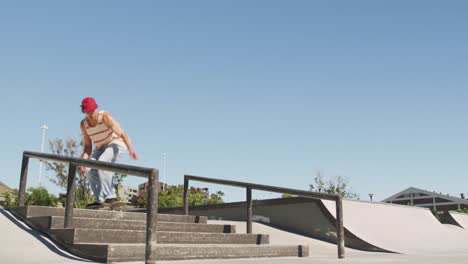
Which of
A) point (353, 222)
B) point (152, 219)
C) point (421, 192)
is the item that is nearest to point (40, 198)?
point (353, 222)

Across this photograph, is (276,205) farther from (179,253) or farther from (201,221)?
(179,253)

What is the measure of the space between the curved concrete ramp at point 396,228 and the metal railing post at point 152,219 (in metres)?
5.93

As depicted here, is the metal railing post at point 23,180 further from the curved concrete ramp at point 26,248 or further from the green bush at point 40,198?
the green bush at point 40,198

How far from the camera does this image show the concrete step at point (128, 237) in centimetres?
443

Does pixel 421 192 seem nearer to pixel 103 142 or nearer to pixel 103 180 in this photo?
pixel 103 142

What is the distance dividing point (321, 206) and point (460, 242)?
567 cm

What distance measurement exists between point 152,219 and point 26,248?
146 centimetres

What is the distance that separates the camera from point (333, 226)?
9.18 metres

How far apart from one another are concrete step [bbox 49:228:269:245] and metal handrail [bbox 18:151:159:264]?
350 mm

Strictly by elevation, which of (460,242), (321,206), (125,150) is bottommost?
(460,242)

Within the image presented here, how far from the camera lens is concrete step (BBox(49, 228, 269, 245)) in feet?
14.5

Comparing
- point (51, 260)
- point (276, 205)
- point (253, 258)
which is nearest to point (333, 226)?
point (276, 205)

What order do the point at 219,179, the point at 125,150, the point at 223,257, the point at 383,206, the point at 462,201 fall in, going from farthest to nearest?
the point at 462,201
the point at 383,206
the point at 219,179
the point at 125,150
the point at 223,257

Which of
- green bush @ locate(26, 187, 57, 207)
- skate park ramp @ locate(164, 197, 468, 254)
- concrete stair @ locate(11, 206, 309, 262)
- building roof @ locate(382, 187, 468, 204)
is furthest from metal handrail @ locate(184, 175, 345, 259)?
building roof @ locate(382, 187, 468, 204)
